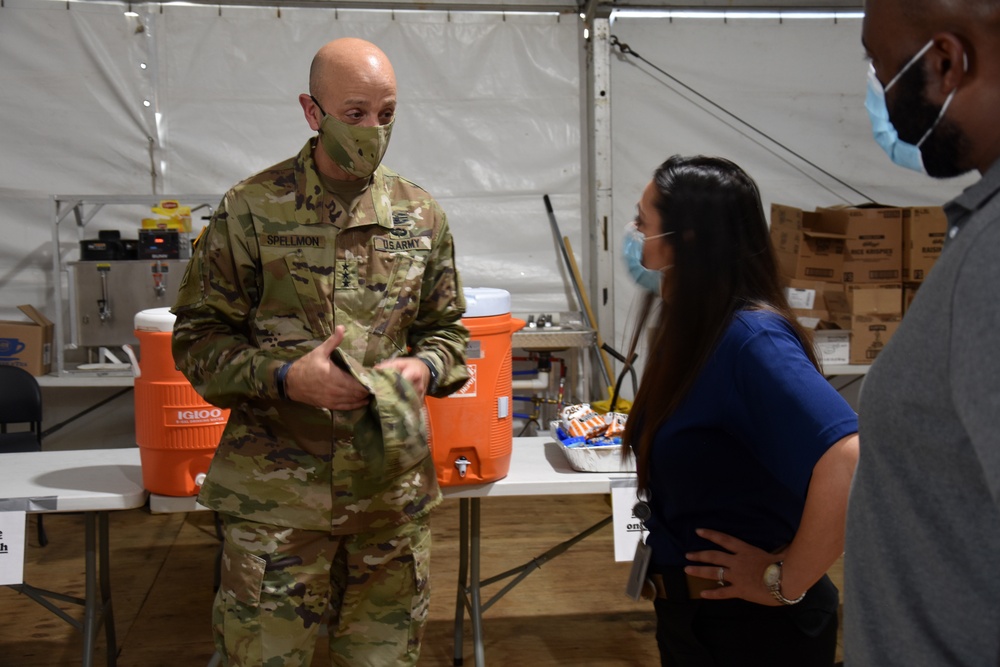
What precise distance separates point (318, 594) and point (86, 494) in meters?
0.96

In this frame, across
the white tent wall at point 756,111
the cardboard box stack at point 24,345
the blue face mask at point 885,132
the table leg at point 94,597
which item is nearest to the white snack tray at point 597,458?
the table leg at point 94,597

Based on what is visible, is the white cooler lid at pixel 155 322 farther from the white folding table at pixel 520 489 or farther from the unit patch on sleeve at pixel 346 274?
the white folding table at pixel 520 489

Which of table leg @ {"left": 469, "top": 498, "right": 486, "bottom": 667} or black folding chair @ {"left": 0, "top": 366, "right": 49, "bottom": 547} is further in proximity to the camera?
black folding chair @ {"left": 0, "top": 366, "right": 49, "bottom": 547}

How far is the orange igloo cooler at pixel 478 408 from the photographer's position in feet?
7.67

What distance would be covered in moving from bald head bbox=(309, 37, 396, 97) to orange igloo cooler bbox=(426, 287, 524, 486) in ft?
2.53

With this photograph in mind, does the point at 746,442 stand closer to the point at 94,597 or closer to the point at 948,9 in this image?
the point at 948,9

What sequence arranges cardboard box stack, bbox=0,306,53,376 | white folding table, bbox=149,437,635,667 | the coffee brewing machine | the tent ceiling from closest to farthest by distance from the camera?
white folding table, bbox=149,437,635,667 < the coffee brewing machine < cardboard box stack, bbox=0,306,53,376 < the tent ceiling

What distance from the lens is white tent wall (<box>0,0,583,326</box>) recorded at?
15.0 ft

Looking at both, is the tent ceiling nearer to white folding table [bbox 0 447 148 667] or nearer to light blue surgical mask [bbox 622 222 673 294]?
white folding table [bbox 0 447 148 667]

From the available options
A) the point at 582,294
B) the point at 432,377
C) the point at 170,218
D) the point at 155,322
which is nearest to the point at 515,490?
the point at 432,377

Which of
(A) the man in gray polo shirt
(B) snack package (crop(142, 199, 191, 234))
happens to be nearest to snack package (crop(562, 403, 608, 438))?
(A) the man in gray polo shirt

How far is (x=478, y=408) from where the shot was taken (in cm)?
235

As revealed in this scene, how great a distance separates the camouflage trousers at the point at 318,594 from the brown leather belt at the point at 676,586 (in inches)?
24.5

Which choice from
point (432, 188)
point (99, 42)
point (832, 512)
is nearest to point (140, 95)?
point (99, 42)
